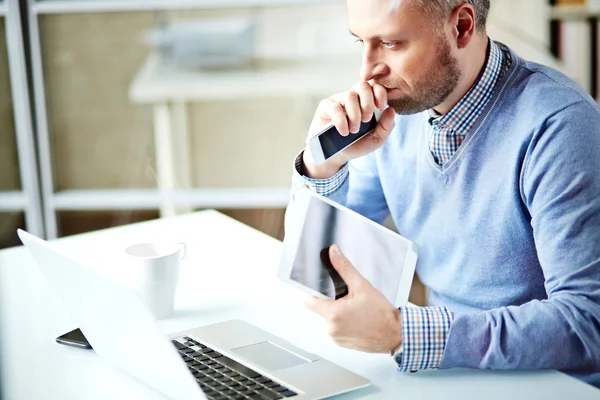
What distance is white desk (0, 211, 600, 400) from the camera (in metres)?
0.97

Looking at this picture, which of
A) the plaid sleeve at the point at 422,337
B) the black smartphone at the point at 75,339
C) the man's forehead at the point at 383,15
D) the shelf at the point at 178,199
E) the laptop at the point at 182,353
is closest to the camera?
the laptop at the point at 182,353

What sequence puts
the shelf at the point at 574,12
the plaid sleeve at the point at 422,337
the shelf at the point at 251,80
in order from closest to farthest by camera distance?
the plaid sleeve at the point at 422,337 < the shelf at the point at 574,12 < the shelf at the point at 251,80

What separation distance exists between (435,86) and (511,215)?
253mm

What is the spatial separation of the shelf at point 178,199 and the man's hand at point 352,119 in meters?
1.75

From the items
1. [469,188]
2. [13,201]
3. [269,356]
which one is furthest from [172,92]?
[269,356]

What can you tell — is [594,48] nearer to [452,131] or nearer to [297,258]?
[452,131]

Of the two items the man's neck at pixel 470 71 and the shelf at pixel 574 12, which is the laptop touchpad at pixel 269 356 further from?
the shelf at pixel 574 12

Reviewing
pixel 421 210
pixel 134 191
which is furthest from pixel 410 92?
pixel 134 191

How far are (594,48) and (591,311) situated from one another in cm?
213

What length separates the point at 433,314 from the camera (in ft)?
3.37

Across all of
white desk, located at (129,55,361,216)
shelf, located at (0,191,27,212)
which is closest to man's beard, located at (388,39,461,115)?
white desk, located at (129,55,361,216)

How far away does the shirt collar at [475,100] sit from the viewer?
4.34 ft

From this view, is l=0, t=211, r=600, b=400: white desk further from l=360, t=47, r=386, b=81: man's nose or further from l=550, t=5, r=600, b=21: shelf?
l=550, t=5, r=600, b=21: shelf

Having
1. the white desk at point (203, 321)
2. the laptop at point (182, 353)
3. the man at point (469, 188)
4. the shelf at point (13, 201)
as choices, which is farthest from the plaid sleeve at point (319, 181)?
the shelf at point (13, 201)
